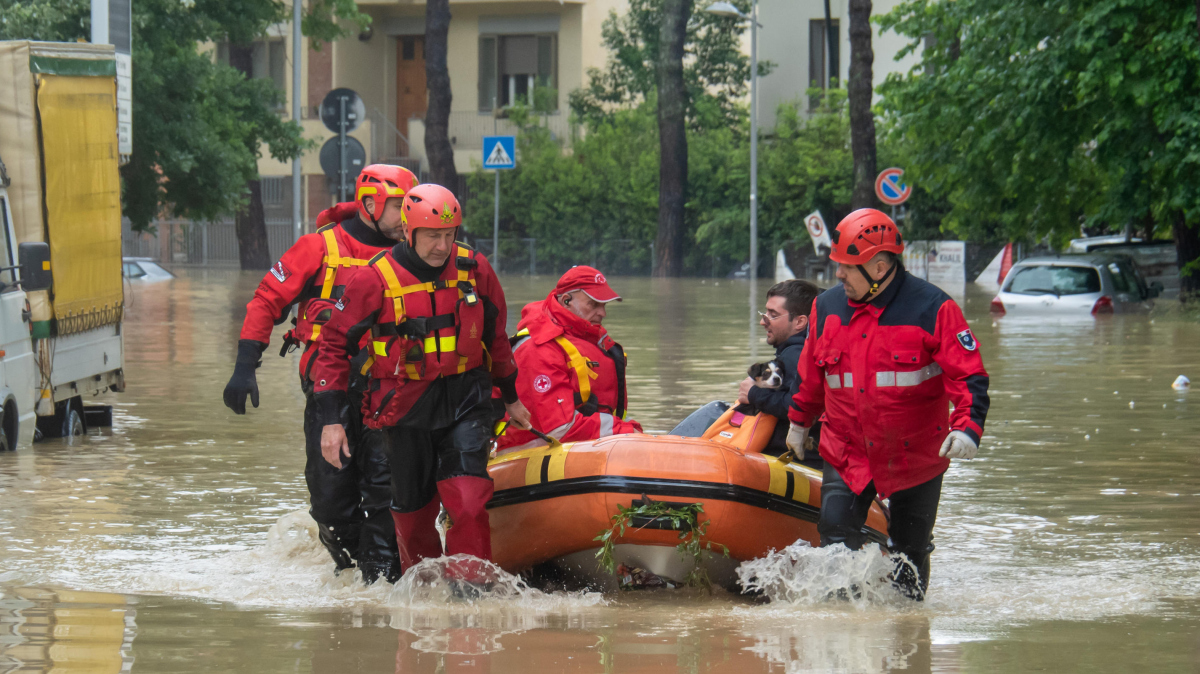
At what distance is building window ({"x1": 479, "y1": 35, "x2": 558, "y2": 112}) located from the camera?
5056 centimetres

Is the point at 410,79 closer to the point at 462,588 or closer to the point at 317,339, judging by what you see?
the point at 317,339

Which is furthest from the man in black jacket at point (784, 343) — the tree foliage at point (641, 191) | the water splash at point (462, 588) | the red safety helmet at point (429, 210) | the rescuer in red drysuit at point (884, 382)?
the tree foliage at point (641, 191)

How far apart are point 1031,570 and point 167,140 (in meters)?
20.1

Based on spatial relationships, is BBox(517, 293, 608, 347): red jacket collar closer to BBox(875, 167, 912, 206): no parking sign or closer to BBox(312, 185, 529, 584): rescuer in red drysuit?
BBox(312, 185, 529, 584): rescuer in red drysuit

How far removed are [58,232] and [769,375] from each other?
6.40 metres

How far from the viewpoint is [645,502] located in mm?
6656

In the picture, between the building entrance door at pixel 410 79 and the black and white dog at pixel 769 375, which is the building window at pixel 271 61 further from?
the black and white dog at pixel 769 375

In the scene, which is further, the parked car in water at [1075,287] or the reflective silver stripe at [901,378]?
the parked car in water at [1075,287]

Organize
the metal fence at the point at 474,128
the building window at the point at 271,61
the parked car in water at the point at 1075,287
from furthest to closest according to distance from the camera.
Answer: the building window at the point at 271,61 < the metal fence at the point at 474,128 < the parked car in water at the point at 1075,287

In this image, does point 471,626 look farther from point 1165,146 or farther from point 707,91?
point 707,91

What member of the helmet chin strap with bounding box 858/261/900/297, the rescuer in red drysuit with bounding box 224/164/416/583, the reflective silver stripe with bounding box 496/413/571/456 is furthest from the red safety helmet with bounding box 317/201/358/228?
the helmet chin strap with bounding box 858/261/900/297

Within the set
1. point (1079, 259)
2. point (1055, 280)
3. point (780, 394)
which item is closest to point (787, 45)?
point (1079, 259)

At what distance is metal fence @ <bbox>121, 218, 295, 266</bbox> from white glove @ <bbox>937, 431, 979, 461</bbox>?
47.3 meters

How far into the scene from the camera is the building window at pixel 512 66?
50.6m
